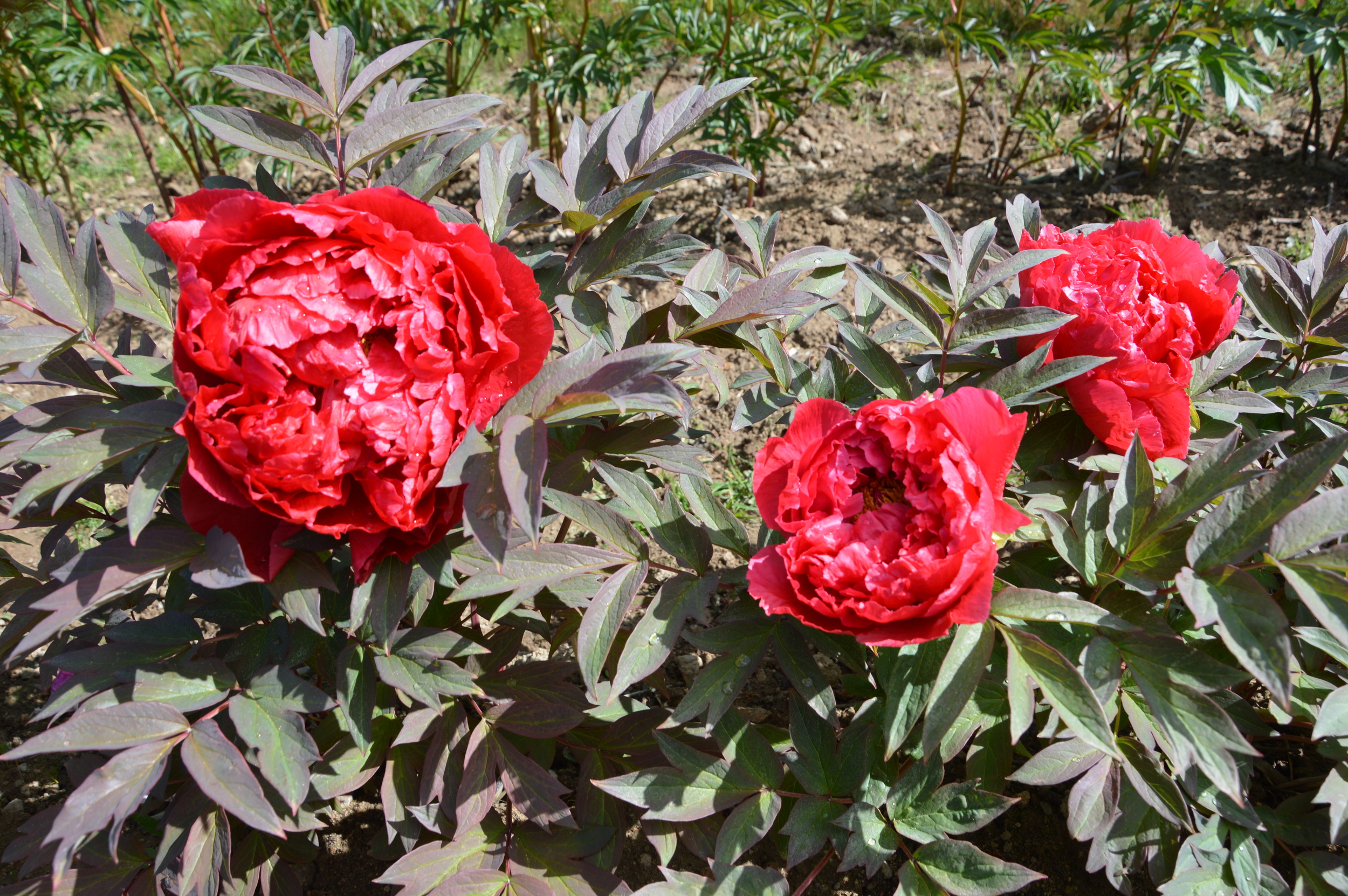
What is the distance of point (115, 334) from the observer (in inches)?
125

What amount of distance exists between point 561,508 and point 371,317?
1.16 ft

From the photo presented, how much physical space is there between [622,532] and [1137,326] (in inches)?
30.3

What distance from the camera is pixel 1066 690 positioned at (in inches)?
37.8

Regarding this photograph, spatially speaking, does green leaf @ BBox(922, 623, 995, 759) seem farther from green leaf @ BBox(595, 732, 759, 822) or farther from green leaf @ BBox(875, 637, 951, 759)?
green leaf @ BBox(595, 732, 759, 822)

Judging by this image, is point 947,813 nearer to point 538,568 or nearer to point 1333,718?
point 1333,718

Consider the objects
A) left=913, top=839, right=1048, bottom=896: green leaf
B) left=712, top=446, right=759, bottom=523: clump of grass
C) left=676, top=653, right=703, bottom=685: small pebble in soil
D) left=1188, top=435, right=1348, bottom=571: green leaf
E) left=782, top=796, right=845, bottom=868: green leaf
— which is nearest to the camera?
left=1188, top=435, right=1348, bottom=571: green leaf

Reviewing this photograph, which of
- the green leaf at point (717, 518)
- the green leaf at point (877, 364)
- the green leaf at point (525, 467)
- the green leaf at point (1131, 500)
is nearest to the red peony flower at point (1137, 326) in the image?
the green leaf at point (1131, 500)

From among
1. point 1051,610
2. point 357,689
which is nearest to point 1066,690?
point 1051,610

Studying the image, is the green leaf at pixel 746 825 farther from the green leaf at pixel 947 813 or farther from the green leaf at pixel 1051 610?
the green leaf at pixel 1051 610

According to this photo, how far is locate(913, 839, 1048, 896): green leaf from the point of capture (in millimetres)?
1076

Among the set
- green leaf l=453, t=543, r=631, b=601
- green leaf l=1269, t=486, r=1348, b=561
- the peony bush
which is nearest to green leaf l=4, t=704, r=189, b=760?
the peony bush

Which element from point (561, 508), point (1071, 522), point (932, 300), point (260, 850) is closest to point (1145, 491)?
point (1071, 522)

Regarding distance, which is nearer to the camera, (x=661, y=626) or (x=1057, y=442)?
(x=661, y=626)

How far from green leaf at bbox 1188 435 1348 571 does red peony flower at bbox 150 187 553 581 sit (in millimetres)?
825
